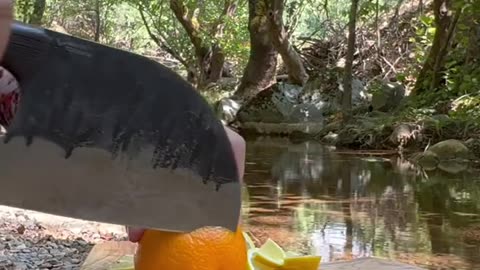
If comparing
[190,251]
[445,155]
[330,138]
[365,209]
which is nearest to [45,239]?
[365,209]

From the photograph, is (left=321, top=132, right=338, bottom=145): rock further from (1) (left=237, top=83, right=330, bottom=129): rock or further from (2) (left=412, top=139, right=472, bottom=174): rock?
(2) (left=412, top=139, right=472, bottom=174): rock

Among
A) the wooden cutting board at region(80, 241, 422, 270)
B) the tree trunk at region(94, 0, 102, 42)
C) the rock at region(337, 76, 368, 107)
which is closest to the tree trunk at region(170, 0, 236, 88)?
the tree trunk at region(94, 0, 102, 42)

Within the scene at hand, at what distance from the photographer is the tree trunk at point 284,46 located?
1076cm

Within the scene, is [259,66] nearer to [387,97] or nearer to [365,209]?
[387,97]

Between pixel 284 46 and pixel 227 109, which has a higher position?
pixel 284 46

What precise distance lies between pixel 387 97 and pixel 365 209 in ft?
16.7

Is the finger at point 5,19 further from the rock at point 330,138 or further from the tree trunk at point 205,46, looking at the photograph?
the tree trunk at point 205,46

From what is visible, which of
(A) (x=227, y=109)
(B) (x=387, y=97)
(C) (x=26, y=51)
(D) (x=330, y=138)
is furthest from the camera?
(A) (x=227, y=109)

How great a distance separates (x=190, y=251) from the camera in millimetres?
1141

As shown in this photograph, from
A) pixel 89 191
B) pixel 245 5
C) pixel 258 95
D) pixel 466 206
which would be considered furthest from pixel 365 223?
pixel 245 5

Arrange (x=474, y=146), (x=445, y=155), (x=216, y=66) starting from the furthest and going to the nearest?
(x=216, y=66) → (x=474, y=146) → (x=445, y=155)

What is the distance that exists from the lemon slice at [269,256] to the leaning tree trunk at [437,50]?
871 centimetres

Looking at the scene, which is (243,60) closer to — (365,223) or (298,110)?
(298,110)

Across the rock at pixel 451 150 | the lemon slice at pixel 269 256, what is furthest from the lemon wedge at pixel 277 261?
the rock at pixel 451 150
